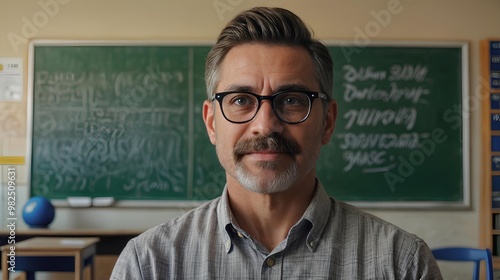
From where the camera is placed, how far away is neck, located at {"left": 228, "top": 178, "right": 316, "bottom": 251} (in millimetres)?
1228

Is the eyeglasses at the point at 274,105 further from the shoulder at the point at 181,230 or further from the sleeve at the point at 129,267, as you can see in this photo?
the sleeve at the point at 129,267

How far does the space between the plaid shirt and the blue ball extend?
2537 millimetres

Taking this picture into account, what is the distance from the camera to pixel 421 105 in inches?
149

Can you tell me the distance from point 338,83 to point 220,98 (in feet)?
8.79

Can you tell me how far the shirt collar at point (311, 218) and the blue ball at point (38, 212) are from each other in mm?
2597

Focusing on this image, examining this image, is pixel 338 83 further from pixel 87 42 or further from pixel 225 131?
pixel 225 131

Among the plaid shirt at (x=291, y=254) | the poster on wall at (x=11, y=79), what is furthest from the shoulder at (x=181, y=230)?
the poster on wall at (x=11, y=79)

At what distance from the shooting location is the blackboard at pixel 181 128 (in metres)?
3.74


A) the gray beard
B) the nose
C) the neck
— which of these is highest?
the nose

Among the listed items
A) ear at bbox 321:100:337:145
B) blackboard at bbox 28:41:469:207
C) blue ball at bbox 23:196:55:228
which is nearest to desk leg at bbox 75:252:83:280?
blue ball at bbox 23:196:55:228

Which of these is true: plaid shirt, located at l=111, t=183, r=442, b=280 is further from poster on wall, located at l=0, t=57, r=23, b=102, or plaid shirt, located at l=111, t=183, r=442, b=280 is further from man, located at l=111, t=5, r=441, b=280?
poster on wall, located at l=0, t=57, r=23, b=102

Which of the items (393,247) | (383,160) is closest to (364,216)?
(393,247)

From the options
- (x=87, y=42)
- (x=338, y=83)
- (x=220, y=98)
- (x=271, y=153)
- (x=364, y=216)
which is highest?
(x=87, y=42)

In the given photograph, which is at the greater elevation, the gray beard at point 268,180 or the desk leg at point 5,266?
the gray beard at point 268,180
